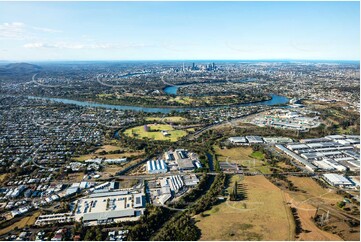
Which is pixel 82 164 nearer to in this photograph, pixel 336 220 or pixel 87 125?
pixel 87 125

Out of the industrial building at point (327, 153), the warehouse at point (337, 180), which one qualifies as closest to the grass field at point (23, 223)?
the warehouse at point (337, 180)

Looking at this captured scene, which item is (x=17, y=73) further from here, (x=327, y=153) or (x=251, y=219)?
(x=251, y=219)

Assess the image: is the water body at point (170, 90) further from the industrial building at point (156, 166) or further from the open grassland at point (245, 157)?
the industrial building at point (156, 166)

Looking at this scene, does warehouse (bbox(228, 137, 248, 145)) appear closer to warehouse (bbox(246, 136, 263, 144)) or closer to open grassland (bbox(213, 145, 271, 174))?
warehouse (bbox(246, 136, 263, 144))

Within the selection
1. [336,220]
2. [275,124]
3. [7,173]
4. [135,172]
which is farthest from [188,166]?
[275,124]

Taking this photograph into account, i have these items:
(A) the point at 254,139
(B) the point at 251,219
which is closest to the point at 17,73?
(A) the point at 254,139

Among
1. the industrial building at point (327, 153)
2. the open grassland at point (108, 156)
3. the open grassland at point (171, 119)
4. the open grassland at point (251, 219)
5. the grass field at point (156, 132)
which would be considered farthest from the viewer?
the open grassland at point (171, 119)

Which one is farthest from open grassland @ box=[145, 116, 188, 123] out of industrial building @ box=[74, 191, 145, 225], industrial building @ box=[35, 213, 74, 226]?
industrial building @ box=[35, 213, 74, 226]
